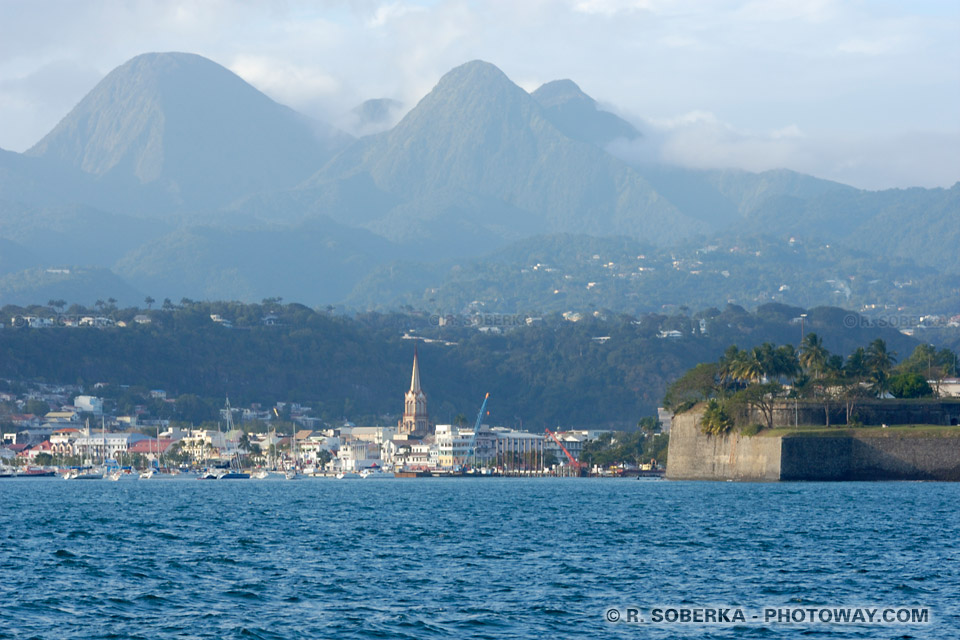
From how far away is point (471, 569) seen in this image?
155ft

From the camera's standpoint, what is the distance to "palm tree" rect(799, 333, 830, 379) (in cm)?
12550

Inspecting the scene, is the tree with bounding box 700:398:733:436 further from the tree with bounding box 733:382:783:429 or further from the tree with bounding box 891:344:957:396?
the tree with bounding box 891:344:957:396

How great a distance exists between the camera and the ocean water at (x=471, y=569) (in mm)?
35812

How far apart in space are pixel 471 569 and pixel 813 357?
8431 cm

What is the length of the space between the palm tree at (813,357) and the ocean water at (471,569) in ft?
143

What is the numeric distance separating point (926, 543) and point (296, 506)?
47714 millimetres

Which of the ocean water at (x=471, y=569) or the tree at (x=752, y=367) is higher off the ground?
the tree at (x=752, y=367)

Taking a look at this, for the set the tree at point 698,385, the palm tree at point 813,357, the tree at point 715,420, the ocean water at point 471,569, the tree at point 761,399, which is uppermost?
the palm tree at point 813,357

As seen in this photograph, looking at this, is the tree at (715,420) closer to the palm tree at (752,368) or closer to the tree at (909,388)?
the palm tree at (752,368)

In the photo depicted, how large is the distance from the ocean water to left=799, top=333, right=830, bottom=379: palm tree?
43.5m

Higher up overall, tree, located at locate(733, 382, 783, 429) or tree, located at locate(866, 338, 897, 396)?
tree, located at locate(866, 338, 897, 396)

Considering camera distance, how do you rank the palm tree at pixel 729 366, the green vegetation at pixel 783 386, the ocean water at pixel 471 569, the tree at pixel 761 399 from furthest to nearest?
the palm tree at pixel 729 366 → the green vegetation at pixel 783 386 → the tree at pixel 761 399 → the ocean water at pixel 471 569

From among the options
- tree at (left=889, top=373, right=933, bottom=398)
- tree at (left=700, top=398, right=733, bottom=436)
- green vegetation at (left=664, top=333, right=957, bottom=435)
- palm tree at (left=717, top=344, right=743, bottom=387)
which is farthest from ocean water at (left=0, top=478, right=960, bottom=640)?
tree at (left=889, top=373, right=933, bottom=398)

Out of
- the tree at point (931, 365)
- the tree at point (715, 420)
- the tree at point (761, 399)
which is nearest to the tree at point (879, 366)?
the tree at point (931, 365)
